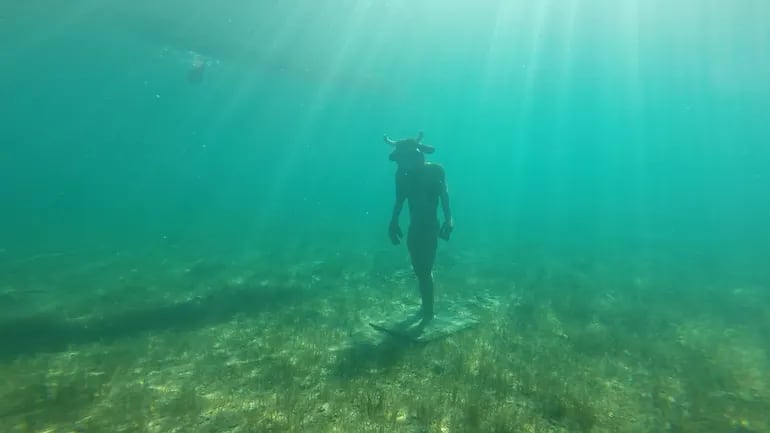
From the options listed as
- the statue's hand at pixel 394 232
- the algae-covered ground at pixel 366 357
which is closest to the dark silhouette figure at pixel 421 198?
the statue's hand at pixel 394 232

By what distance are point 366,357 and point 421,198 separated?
3701 mm

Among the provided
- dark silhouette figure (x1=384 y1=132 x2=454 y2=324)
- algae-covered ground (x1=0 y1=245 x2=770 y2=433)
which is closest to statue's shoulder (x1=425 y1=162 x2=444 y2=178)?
dark silhouette figure (x1=384 y1=132 x2=454 y2=324)

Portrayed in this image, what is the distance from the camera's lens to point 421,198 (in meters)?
9.35

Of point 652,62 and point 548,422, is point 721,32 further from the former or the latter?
point 548,422

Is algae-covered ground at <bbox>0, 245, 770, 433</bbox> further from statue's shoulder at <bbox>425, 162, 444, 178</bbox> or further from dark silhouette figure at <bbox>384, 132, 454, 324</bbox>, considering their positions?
statue's shoulder at <bbox>425, 162, 444, 178</bbox>

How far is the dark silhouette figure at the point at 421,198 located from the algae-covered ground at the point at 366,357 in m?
1.99

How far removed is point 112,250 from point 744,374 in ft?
89.6

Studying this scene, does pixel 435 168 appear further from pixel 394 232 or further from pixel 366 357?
pixel 366 357

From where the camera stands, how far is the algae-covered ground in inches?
232

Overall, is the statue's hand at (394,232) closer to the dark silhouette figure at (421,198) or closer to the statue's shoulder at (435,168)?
the dark silhouette figure at (421,198)

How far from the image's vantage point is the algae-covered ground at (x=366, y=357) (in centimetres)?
590

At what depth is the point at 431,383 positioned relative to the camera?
6.82 m

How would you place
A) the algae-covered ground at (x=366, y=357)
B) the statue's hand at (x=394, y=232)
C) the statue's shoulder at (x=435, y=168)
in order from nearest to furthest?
the algae-covered ground at (x=366, y=357), the statue's shoulder at (x=435, y=168), the statue's hand at (x=394, y=232)

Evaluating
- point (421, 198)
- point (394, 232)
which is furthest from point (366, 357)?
point (421, 198)
